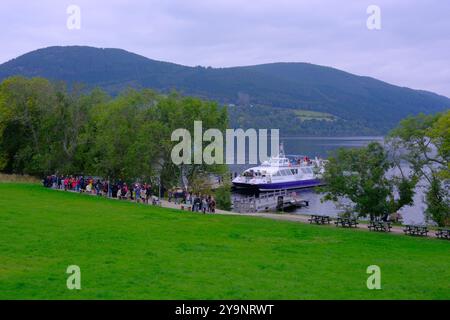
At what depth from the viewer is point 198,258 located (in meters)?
20.1

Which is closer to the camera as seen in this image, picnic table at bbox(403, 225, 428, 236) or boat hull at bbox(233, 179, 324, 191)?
picnic table at bbox(403, 225, 428, 236)

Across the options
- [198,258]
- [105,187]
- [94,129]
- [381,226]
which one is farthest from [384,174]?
[94,129]

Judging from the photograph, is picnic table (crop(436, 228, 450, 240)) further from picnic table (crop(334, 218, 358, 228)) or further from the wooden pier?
the wooden pier

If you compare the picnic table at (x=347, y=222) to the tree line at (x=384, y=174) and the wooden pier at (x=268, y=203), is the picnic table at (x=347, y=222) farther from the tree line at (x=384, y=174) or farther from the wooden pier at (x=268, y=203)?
the wooden pier at (x=268, y=203)

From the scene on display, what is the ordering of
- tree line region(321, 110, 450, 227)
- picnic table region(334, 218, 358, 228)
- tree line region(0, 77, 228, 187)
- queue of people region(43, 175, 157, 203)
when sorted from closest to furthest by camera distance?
picnic table region(334, 218, 358, 228) → tree line region(321, 110, 450, 227) → queue of people region(43, 175, 157, 203) → tree line region(0, 77, 228, 187)

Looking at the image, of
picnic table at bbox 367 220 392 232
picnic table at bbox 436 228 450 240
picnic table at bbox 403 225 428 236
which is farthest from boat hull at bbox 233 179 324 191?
picnic table at bbox 436 228 450 240

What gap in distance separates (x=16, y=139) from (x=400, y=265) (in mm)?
51331

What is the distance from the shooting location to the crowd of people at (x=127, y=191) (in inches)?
1538

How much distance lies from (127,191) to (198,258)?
25.1m

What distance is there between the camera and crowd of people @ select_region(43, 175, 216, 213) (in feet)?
128

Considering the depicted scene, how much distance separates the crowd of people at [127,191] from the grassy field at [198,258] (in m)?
5.14

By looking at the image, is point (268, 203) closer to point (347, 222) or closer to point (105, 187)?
point (105, 187)

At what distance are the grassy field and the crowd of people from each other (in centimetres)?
514
